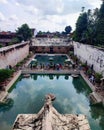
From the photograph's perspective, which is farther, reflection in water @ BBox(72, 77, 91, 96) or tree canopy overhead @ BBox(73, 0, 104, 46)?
tree canopy overhead @ BBox(73, 0, 104, 46)

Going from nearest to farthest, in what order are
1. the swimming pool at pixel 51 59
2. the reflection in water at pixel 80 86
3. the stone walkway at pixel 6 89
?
the stone walkway at pixel 6 89
the reflection in water at pixel 80 86
the swimming pool at pixel 51 59

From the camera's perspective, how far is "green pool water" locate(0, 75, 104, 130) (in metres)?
13.3

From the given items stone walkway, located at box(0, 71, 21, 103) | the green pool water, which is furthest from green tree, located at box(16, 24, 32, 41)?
stone walkway, located at box(0, 71, 21, 103)

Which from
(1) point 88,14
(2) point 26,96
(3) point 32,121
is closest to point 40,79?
(2) point 26,96

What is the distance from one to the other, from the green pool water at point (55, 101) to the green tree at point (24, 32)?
991 inches

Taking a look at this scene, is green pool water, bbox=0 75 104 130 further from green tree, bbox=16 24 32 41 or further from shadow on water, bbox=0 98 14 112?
green tree, bbox=16 24 32 41

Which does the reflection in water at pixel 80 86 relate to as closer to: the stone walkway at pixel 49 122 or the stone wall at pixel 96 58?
the stone wall at pixel 96 58

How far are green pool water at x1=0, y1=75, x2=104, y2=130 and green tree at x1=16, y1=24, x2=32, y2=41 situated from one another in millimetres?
25173

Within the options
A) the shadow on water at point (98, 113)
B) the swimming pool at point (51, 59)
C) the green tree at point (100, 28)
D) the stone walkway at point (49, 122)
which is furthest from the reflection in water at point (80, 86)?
the swimming pool at point (51, 59)

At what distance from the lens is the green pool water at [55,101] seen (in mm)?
13312

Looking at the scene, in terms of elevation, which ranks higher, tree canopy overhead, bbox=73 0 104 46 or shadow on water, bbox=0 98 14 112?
tree canopy overhead, bbox=73 0 104 46

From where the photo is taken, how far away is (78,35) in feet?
135

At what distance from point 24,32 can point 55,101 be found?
34.1m

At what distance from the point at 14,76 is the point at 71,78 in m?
5.86
